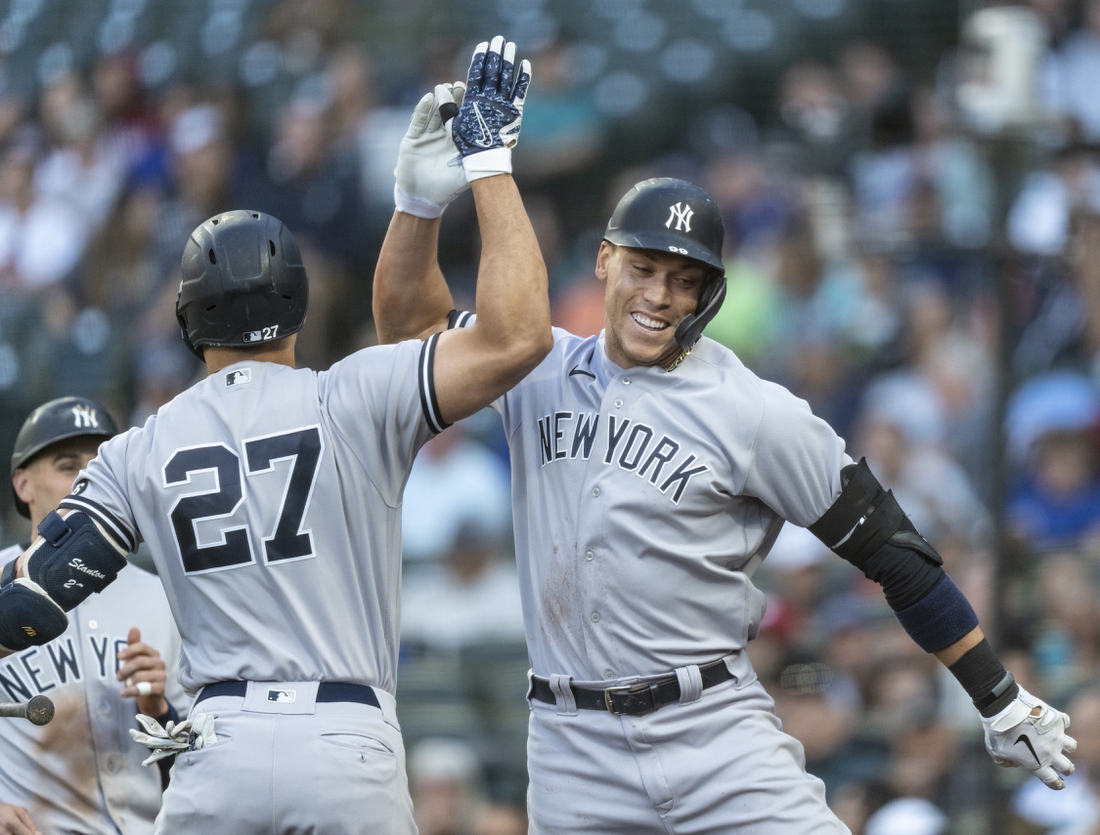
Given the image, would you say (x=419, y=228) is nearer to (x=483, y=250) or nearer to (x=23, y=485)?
(x=483, y=250)

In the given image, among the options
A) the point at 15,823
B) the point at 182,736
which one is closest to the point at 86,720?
the point at 15,823

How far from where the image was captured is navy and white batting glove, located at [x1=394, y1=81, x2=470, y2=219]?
367 cm

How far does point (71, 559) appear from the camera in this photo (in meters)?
3.20

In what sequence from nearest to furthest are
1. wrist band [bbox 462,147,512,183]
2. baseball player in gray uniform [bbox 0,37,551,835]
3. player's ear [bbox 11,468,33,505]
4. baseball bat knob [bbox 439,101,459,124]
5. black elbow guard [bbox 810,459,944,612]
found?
baseball player in gray uniform [bbox 0,37,551,835]
wrist band [bbox 462,147,512,183]
black elbow guard [bbox 810,459,944,612]
baseball bat knob [bbox 439,101,459,124]
player's ear [bbox 11,468,33,505]

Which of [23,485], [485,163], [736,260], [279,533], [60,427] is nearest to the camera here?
[279,533]

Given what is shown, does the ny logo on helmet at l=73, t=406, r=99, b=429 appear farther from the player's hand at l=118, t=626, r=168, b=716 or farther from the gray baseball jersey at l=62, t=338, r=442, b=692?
the gray baseball jersey at l=62, t=338, r=442, b=692

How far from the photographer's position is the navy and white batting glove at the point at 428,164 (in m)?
3.67

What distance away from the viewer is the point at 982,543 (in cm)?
648

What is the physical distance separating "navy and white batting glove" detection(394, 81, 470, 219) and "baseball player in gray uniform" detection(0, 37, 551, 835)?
38cm

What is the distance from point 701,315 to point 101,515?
147cm

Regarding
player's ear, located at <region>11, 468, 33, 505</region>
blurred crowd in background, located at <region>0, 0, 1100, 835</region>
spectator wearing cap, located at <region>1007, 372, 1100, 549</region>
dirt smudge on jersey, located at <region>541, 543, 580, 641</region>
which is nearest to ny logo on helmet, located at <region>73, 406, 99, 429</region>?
player's ear, located at <region>11, 468, 33, 505</region>

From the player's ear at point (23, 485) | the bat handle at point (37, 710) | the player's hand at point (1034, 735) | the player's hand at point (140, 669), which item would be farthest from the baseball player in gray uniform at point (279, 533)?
the player's hand at point (1034, 735)

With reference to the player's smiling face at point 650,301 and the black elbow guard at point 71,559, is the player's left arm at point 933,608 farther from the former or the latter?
the black elbow guard at point 71,559

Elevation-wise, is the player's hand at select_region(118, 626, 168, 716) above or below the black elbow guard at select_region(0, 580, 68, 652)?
below
